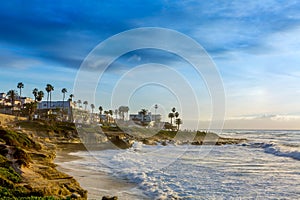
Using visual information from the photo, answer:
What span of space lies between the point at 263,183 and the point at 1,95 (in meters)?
101

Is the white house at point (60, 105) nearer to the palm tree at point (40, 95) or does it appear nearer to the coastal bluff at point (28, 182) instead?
the palm tree at point (40, 95)

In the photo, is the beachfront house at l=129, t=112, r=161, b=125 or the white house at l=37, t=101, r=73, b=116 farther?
the beachfront house at l=129, t=112, r=161, b=125

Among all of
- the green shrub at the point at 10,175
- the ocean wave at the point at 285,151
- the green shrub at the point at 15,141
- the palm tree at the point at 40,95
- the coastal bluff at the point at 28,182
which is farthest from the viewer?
the palm tree at the point at 40,95

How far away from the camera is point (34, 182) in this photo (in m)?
12.4

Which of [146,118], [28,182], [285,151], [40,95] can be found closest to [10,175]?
[28,182]

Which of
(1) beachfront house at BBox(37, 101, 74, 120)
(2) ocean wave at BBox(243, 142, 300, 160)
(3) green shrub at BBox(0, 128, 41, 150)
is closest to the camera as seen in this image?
(3) green shrub at BBox(0, 128, 41, 150)

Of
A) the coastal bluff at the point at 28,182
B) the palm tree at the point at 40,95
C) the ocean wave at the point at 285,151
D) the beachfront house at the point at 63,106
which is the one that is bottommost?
the ocean wave at the point at 285,151

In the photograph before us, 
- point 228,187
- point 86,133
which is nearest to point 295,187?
point 228,187

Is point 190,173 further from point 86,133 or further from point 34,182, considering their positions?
point 86,133

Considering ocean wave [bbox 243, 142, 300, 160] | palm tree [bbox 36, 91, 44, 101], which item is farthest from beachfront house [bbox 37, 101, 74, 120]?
ocean wave [bbox 243, 142, 300, 160]

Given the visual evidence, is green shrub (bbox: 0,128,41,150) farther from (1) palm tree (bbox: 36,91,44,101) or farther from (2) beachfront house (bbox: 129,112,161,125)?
(2) beachfront house (bbox: 129,112,161,125)

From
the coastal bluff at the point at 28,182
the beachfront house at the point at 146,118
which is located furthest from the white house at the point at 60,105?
the coastal bluff at the point at 28,182

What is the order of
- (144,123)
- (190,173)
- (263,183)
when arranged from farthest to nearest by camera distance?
(144,123), (190,173), (263,183)

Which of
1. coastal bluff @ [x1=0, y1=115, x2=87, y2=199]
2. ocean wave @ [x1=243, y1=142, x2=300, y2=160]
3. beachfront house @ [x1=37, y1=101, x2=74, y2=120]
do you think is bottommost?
ocean wave @ [x1=243, y1=142, x2=300, y2=160]
